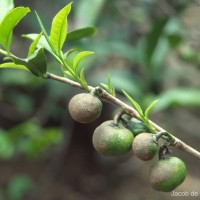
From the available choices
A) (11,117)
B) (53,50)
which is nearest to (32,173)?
(11,117)

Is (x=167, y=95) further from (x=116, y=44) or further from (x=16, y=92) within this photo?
(x=16, y=92)

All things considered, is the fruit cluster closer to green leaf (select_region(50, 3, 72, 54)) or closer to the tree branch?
the tree branch

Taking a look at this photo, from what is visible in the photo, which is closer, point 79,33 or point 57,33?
point 57,33

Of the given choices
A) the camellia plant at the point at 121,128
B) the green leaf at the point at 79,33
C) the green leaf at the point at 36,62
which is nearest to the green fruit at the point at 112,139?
the camellia plant at the point at 121,128

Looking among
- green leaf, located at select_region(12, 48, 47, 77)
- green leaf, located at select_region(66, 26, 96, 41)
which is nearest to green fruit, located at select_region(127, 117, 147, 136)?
green leaf, located at select_region(12, 48, 47, 77)

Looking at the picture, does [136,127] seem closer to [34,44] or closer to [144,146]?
[144,146]

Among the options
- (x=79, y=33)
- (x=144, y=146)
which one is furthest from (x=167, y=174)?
(x=79, y=33)

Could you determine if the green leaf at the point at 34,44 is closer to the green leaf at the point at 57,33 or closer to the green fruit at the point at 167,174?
the green leaf at the point at 57,33
